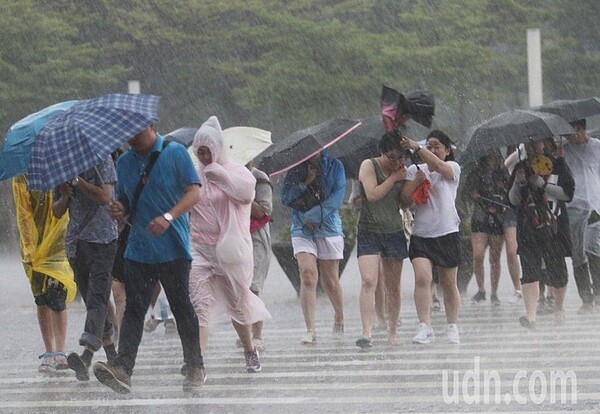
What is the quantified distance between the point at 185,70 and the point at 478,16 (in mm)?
7020

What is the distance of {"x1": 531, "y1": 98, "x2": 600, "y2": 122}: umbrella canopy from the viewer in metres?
13.7

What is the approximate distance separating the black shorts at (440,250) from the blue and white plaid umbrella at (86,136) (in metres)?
3.44

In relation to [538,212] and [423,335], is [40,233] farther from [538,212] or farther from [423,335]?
[538,212]

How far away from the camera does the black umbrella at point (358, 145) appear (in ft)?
42.7

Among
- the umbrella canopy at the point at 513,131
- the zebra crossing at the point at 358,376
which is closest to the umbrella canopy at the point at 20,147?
the zebra crossing at the point at 358,376

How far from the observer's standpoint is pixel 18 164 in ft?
34.9

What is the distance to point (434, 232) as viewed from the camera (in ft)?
40.2

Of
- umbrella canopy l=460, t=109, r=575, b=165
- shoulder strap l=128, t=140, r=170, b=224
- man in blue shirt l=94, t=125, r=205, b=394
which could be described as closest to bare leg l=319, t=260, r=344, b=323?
umbrella canopy l=460, t=109, r=575, b=165

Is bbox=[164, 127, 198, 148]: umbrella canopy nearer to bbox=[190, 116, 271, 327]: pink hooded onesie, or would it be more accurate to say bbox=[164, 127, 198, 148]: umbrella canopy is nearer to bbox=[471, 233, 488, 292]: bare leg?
bbox=[471, 233, 488, 292]: bare leg

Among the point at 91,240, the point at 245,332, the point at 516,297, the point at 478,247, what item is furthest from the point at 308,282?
the point at 516,297

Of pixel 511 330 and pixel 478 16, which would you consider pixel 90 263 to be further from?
pixel 478 16

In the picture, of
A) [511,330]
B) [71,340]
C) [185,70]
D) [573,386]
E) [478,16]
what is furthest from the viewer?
[185,70]

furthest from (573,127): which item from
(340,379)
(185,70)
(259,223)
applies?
(185,70)

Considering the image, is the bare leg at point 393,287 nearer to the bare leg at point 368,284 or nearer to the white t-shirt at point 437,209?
the bare leg at point 368,284
